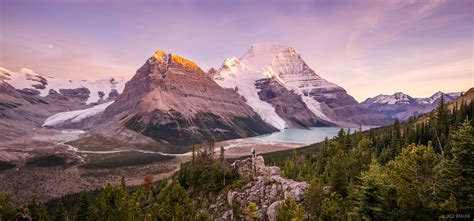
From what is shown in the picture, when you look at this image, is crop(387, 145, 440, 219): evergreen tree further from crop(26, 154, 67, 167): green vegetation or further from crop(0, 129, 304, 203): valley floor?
crop(26, 154, 67, 167): green vegetation

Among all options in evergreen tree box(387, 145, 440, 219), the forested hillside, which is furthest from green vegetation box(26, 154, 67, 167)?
evergreen tree box(387, 145, 440, 219)

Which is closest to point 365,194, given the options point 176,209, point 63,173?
point 176,209

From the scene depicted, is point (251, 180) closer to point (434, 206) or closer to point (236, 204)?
point (236, 204)

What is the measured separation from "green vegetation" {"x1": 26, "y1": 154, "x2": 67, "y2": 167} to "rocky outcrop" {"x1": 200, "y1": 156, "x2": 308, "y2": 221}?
519 ft

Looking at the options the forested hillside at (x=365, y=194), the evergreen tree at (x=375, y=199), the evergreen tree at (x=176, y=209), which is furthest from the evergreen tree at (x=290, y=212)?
the evergreen tree at (x=176, y=209)

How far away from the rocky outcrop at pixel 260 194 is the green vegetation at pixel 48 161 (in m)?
158

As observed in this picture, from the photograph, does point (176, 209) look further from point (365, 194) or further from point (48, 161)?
point (48, 161)

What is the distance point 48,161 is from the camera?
185500 mm

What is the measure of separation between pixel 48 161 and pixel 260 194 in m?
175

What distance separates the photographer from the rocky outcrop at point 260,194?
46875 mm

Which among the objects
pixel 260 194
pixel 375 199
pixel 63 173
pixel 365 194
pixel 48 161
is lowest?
pixel 63 173

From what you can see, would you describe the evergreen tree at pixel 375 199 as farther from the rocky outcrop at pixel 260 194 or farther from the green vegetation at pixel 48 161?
the green vegetation at pixel 48 161

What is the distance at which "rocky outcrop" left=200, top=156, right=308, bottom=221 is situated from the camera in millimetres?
46875

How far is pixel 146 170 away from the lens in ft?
569
